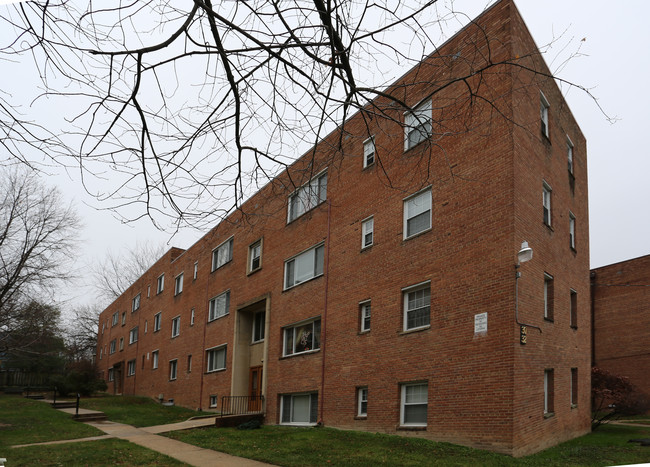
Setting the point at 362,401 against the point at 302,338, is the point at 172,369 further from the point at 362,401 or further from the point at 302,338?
the point at 362,401

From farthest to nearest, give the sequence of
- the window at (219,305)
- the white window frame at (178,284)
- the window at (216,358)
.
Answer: the white window frame at (178,284)
the window at (219,305)
the window at (216,358)

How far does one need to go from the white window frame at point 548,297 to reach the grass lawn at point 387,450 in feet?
10.6

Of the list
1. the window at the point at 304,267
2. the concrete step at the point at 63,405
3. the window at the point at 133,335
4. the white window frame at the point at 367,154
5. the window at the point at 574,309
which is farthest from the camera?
the window at the point at 133,335

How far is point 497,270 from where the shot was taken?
1372 cm

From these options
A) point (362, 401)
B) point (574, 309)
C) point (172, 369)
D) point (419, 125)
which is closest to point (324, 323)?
point (362, 401)

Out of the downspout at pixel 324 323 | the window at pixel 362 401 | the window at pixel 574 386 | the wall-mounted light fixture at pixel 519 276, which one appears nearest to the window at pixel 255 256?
the downspout at pixel 324 323

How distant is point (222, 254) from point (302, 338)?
10572mm

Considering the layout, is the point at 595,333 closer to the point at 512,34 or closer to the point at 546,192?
the point at 546,192

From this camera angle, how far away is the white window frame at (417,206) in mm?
16203

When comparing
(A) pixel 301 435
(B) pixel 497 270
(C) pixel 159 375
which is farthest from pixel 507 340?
(C) pixel 159 375

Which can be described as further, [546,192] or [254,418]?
[254,418]

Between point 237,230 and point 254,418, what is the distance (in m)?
9.78

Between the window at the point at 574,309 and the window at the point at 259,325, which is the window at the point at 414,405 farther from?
the window at the point at 259,325

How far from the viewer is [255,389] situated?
25438 millimetres
